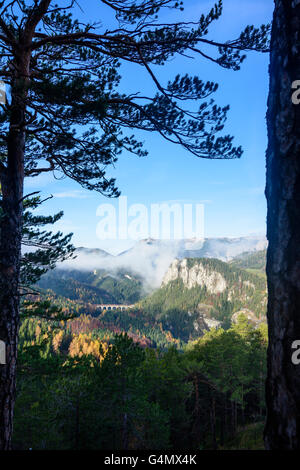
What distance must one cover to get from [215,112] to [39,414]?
49.1ft

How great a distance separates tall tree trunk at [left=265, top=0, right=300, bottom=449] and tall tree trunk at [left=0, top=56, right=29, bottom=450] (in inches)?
182

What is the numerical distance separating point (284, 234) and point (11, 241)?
5129 millimetres

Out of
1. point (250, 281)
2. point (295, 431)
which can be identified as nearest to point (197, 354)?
point (295, 431)

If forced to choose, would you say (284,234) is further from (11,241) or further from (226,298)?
(226,298)

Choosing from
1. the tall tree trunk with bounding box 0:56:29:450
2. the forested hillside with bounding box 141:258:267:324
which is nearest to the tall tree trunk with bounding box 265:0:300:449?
the tall tree trunk with bounding box 0:56:29:450

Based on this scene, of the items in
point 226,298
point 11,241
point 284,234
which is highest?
Result: point 11,241

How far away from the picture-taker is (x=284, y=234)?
1.39m

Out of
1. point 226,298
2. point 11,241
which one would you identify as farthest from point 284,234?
point 226,298

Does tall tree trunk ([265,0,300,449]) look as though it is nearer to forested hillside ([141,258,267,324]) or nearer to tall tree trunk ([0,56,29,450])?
tall tree trunk ([0,56,29,450])

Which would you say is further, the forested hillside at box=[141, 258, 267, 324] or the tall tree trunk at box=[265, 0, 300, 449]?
the forested hillside at box=[141, 258, 267, 324]

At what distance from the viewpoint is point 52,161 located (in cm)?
725

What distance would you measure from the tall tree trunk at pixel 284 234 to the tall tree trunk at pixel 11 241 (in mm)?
4621

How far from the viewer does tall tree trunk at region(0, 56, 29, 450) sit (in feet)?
16.3
